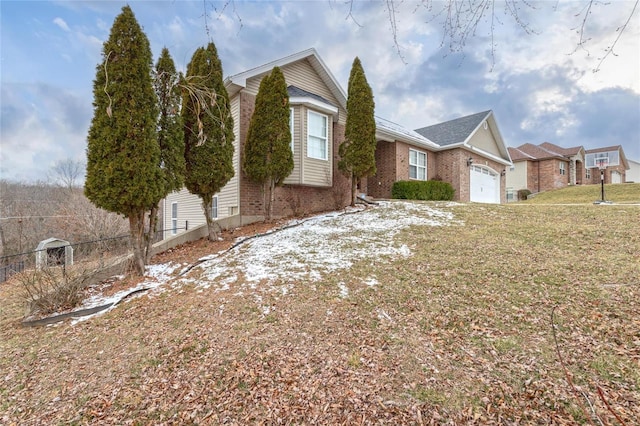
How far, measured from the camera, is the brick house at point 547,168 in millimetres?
27641

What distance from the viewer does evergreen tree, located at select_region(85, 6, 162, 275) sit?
5.36 meters

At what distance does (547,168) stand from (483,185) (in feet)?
48.3

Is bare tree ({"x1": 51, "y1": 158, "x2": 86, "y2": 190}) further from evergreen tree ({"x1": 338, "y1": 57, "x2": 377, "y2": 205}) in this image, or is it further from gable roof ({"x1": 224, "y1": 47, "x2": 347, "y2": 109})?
evergreen tree ({"x1": 338, "y1": 57, "x2": 377, "y2": 205})

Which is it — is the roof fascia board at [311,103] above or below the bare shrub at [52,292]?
above

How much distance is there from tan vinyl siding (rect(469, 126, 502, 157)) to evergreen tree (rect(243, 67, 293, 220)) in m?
12.4

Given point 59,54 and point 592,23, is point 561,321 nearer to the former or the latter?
point 592,23

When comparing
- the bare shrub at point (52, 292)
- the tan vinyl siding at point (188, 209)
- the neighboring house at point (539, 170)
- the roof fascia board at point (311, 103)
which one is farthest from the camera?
the neighboring house at point (539, 170)

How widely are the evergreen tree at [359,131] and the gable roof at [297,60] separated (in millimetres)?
1119


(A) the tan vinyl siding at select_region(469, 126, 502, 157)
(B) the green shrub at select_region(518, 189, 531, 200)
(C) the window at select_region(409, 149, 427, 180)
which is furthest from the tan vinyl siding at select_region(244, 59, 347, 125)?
(B) the green shrub at select_region(518, 189, 531, 200)

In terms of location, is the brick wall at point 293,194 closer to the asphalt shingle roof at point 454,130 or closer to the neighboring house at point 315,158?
the neighboring house at point 315,158

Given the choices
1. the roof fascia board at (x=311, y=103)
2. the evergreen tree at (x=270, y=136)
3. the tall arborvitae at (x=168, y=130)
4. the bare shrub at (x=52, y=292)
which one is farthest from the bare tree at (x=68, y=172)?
the bare shrub at (x=52, y=292)

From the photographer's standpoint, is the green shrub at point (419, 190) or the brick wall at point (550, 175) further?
the brick wall at point (550, 175)

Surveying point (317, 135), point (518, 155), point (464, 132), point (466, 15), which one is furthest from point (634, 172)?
point (466, 15)

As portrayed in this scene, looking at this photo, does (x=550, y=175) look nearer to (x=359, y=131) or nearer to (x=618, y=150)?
(x=618, y=150)
